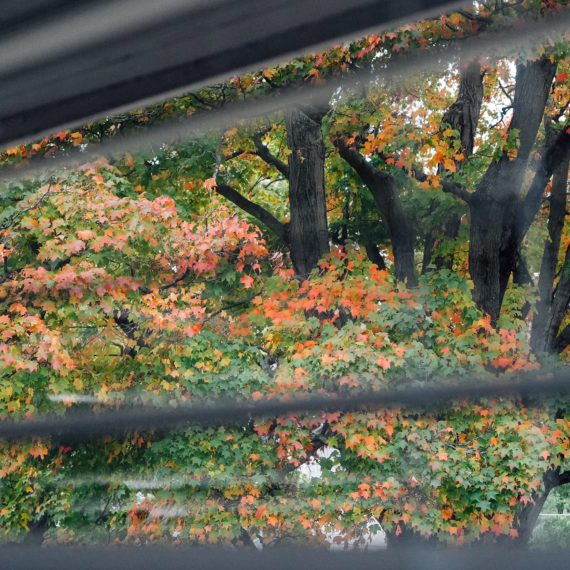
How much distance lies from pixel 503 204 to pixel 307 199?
2.10ft

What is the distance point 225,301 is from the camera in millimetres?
2033

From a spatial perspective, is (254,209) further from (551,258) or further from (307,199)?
(551,258)

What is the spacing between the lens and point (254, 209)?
2.27 m

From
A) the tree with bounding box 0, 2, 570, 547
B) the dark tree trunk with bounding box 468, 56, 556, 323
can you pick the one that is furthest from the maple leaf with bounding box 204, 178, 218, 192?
the dark tree trunk with bounding box 468, 56, 556, 323

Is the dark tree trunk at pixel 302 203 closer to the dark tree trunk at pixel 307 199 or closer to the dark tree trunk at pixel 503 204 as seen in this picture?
the dark tree trunk at pixel 307 199

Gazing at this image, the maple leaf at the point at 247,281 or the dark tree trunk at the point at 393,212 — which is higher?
the dark tree trunk at the point at 393,212

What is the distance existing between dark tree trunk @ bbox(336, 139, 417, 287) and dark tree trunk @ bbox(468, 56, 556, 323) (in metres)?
0.18

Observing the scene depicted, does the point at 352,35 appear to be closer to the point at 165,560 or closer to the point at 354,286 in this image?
the point at 165,560

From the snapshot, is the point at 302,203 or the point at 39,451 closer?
the point at 39,451

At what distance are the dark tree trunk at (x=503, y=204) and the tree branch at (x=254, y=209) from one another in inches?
24.0

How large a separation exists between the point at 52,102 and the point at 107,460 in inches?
48.7

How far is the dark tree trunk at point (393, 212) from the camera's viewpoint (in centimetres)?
206

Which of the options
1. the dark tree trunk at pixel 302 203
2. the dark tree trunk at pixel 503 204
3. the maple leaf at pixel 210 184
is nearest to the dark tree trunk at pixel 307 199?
the dark tree trunk at pixel 302 203

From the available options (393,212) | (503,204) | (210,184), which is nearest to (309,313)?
(393,212)
